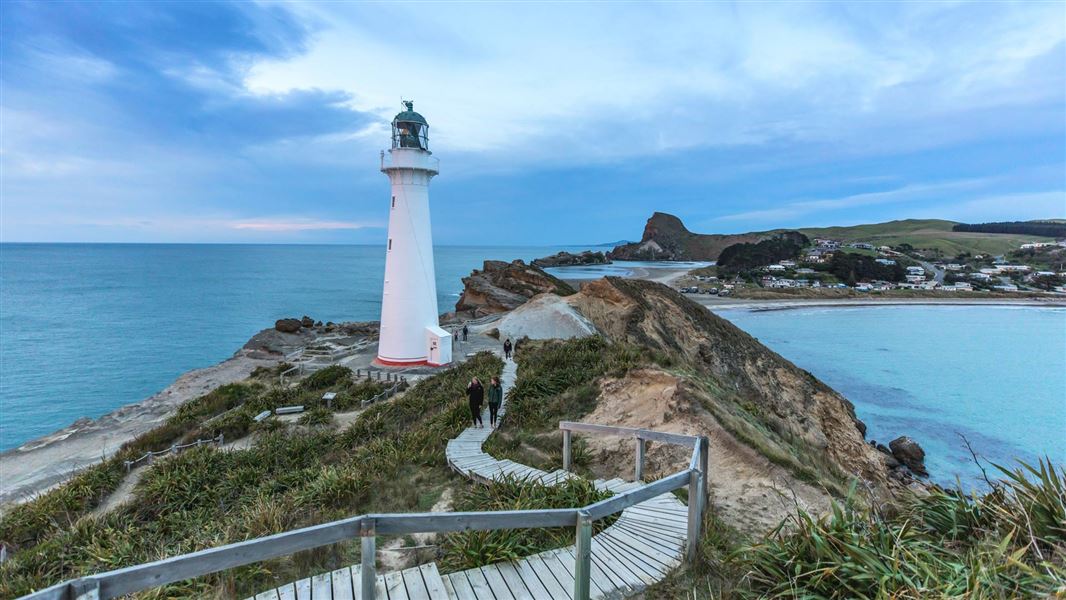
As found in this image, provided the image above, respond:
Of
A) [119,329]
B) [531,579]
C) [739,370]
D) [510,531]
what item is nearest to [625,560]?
[531,579]

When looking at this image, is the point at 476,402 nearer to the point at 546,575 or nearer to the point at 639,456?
the point at 639,456

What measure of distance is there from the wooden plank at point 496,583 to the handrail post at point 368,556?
1038mm

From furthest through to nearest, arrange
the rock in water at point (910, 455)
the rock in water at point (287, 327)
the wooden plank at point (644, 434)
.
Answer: the rock in water at point (287, 327) → the rock in water at point (910, 455) → the wooden plank at point (644, 434)

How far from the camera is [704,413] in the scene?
9906 millimetres

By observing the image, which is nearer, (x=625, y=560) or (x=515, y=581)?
(x=515, y=581)

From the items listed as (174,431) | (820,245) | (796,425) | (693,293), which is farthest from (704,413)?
(820,245)

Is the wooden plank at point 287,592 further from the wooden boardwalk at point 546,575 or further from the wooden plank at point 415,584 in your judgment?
the wooden plank at point 415,584

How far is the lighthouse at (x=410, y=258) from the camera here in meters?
21.9

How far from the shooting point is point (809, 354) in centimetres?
4359

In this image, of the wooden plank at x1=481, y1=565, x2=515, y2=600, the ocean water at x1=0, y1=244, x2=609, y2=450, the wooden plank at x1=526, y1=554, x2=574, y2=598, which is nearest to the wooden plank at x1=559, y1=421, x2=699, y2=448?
the wooden plank at x1=526, y1=554, x2=574, y2=598

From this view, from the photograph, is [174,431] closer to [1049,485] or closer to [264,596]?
[264,596]

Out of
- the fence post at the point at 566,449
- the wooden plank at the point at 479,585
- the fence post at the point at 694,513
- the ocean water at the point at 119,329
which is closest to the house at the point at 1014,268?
the ocean water at the point at 119,329

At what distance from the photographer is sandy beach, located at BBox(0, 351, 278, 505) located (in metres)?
17.1

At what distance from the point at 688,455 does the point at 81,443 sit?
24.9m
